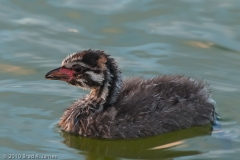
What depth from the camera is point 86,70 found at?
475 inches

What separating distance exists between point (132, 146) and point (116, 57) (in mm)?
3412

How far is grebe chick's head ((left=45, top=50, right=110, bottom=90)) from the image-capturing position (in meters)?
12.0

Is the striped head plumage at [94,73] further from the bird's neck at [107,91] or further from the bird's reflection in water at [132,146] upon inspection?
the bird's reflection in water at [132,146]

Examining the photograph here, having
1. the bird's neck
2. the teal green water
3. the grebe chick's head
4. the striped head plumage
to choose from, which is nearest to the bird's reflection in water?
the teal green water

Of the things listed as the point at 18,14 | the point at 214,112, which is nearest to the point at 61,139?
the point at 214,112

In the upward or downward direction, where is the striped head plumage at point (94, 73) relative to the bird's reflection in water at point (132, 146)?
upward

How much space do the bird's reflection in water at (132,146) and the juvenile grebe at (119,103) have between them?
9 centimetres

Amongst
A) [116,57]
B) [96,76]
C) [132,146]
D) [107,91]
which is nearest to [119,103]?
[107,91]

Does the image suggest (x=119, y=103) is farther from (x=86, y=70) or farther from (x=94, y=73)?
(x=86, y=70)

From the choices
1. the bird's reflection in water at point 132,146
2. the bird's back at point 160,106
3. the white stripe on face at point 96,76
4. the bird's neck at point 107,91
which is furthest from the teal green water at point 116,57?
the white stripe on face at point 96,76

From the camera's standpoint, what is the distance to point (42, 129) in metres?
12.3

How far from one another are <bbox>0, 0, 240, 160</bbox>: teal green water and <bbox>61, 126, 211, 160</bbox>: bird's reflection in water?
1 cm

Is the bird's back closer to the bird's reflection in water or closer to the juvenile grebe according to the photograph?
the juvenile grebe

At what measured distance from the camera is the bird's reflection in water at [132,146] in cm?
1166
